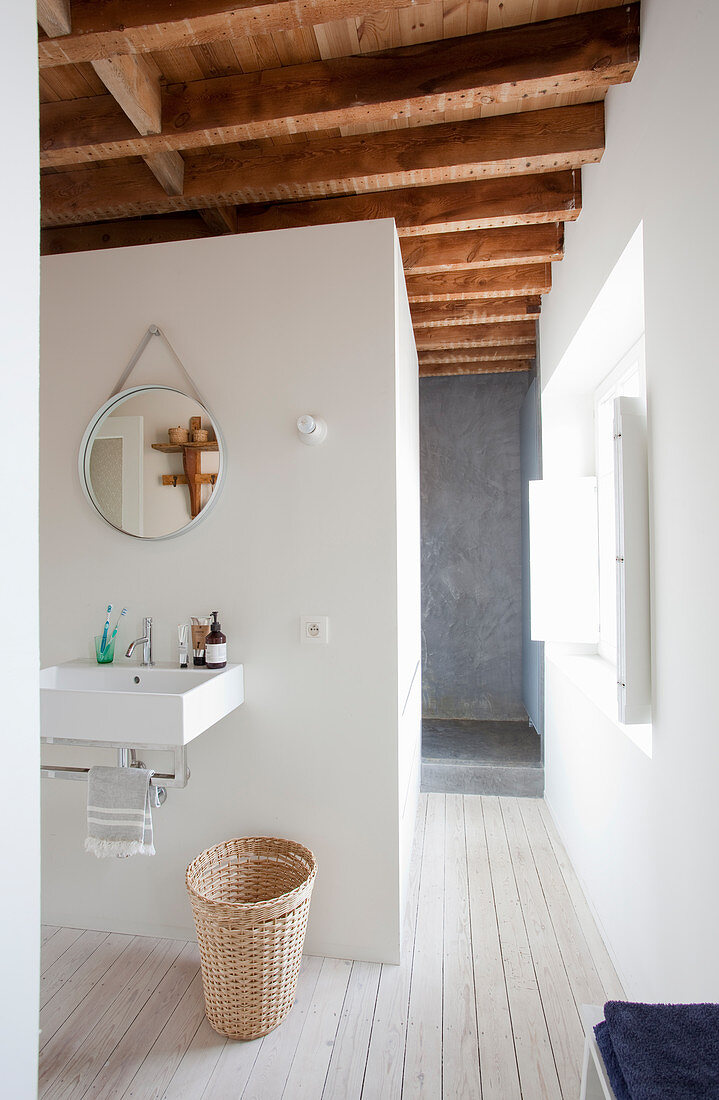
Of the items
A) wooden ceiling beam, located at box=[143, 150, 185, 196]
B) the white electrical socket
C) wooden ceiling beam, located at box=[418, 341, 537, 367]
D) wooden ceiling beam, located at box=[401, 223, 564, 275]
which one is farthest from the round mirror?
wooden ceiling beam, located at box=[418, 341, 537, 367]

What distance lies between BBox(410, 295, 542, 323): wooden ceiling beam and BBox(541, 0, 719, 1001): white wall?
133cm

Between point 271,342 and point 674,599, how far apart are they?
1509 mm

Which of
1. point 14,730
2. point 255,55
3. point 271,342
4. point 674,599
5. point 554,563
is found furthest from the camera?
point 554,563

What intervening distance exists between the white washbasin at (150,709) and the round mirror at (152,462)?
0.52 meters

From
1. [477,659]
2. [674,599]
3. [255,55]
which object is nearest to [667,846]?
[674,599]

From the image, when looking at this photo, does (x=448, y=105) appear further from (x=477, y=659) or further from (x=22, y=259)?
(x=477, y=659)

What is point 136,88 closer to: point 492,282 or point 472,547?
point 492,282

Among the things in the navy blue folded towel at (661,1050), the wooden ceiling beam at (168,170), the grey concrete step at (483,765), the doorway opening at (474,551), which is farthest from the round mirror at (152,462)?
the doorway opening at (474,551)

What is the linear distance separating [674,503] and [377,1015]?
1.65 m

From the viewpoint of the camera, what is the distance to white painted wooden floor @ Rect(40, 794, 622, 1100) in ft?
5.45

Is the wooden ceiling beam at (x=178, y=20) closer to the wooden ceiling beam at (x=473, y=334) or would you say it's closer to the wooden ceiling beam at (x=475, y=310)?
the wooden ceiling beam at (x=475, y=310)

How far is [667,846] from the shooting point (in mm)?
1599

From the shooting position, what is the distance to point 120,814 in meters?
2.05

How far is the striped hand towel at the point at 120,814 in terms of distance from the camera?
2.03 meters
